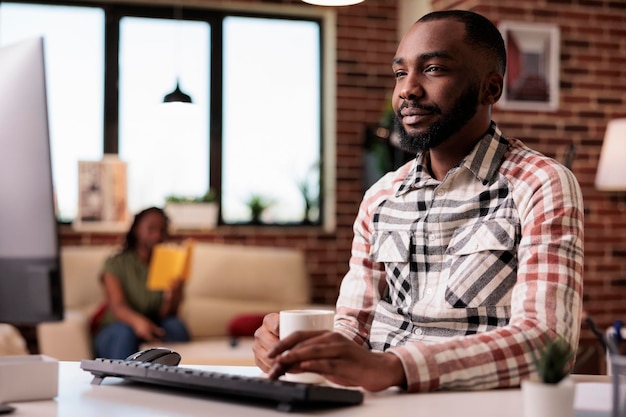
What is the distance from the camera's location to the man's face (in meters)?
1.73

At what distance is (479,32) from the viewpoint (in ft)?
5.78

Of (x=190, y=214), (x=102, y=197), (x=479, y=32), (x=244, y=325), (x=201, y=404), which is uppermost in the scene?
(x=479, y=32)

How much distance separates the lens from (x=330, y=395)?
113 centimetres

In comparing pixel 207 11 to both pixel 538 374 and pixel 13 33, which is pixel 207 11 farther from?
pixel 538 374

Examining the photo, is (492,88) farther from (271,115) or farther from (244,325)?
(271,115)

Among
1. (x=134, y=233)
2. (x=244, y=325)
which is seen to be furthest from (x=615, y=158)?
(x=134, y=233)

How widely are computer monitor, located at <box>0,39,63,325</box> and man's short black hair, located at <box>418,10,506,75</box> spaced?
0.93 metres

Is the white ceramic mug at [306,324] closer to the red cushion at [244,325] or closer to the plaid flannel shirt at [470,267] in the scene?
the plaid flannel shirt at [470,267]

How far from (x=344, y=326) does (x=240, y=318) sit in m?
3.32

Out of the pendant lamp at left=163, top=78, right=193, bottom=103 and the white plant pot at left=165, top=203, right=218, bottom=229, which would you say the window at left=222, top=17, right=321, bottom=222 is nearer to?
the white plant pot at left=165, top=203, right=218, bottom=229

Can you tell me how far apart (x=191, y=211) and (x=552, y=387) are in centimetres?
485

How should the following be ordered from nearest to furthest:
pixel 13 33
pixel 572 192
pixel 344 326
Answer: pixel 572 192 → pixel 344 326 → pixel 13 33

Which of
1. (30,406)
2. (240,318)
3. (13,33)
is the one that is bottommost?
(240,318)

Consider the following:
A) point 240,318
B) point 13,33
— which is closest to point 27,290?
point 240,318
